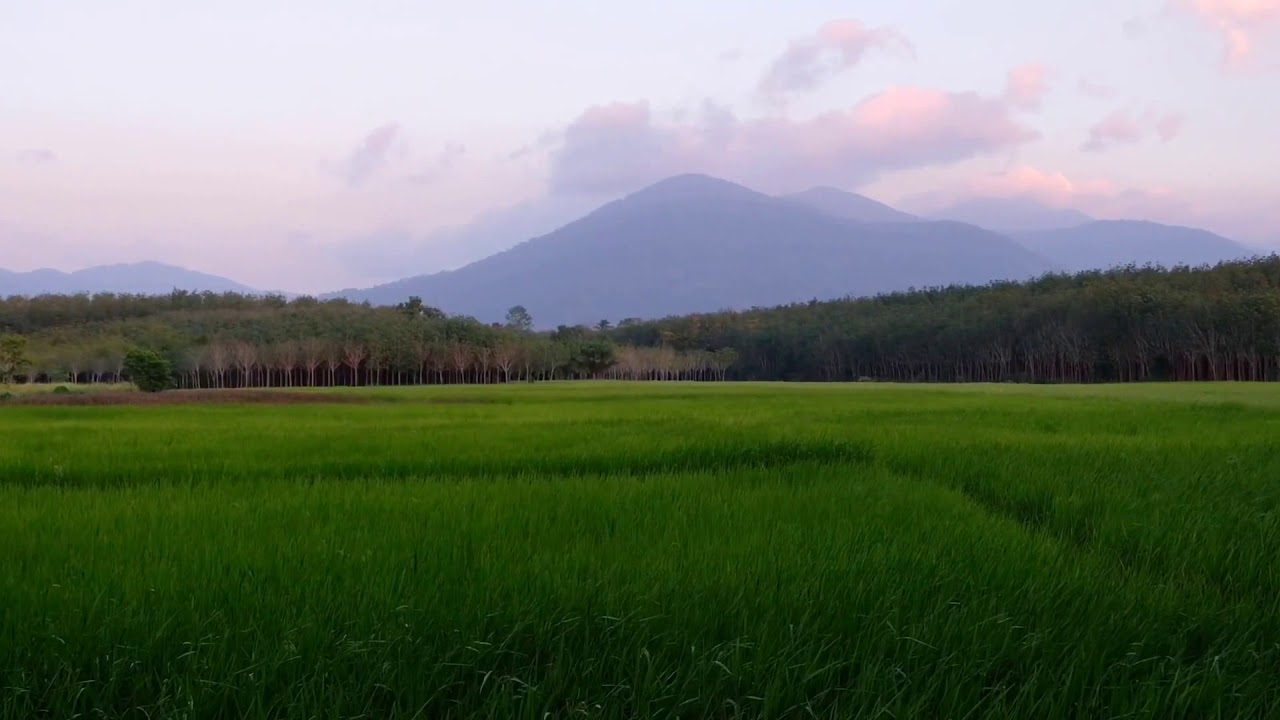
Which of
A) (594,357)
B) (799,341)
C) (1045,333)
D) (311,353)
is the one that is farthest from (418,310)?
(1045,333)

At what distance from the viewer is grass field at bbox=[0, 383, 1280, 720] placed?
2.38m

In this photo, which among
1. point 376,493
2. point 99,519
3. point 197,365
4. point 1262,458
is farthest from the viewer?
point 197,365

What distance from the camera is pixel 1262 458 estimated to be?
8.01 meters

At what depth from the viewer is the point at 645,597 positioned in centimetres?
303

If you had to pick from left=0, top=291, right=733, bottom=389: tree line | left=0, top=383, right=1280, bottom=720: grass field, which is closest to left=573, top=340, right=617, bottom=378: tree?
left=0, top=291, right=733, bottom=389: tree line

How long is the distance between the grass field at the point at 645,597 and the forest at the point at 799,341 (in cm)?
7061

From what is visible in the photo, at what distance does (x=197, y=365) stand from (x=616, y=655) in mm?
84981

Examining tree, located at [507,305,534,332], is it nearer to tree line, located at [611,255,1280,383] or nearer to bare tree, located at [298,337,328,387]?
tree line, located at [611,255,1280,383]

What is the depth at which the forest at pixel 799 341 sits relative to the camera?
68.2m

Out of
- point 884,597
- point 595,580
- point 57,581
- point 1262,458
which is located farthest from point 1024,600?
point 1262,458

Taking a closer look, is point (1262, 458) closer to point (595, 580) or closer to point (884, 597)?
point (884, 597)

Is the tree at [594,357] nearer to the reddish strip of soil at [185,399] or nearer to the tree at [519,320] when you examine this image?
the tree at [519,320]

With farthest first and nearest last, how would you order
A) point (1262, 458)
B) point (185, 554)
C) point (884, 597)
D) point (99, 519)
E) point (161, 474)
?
point (1262, 458)
point (161, 474)
point (99, 519)
point (185, 554)
point (884, 597)

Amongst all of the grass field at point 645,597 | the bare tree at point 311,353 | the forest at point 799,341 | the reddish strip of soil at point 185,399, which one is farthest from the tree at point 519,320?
the grass field at point 645,597
